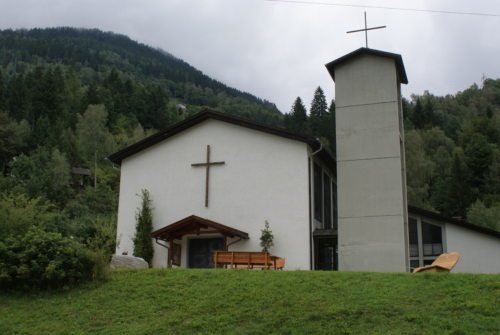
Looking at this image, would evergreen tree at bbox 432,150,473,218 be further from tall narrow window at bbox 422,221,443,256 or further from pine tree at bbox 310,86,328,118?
tall narrow window at bbox 422,221,443,256

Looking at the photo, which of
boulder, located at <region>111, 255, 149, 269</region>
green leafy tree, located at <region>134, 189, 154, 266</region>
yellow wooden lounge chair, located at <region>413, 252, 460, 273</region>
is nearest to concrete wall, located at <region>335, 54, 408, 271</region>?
yellow wooden lounge chair, located at <region>413, 252, 460, 273</region>

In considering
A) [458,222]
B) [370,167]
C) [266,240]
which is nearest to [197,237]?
[266,240]

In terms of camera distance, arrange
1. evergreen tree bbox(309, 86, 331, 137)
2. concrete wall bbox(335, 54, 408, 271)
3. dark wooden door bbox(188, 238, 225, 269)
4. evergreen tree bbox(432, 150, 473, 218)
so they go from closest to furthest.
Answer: concrete wall bbox(335, 54, 408, 271)
dark wooden door bbox(188, 238, 225, 269)
evergreen tree bbox(432, 150, 473, 218)
evergreen tree bbox(309, 86, 331, 137)

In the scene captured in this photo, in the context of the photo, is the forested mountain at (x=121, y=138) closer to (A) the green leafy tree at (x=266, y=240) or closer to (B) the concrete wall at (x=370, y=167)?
(A) the green leafy tree at (x=266, y=240)

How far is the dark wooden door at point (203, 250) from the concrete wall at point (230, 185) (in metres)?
0.31

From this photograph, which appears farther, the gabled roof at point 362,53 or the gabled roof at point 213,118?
the gabled roof at point 213,118

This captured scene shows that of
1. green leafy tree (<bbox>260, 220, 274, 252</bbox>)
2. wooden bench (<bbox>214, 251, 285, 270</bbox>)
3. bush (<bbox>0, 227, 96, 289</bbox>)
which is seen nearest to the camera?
bush (<bbox>0, 227, 96, 289</bbox>)

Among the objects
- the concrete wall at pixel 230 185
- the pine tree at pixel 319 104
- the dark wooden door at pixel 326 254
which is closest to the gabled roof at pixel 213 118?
the concrete wall at pixel 230 185

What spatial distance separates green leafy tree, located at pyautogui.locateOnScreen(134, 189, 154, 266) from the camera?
2503 centimetres

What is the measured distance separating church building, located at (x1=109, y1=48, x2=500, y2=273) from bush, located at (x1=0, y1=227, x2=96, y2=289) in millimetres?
7844

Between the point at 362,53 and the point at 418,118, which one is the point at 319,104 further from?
the point at 362,53

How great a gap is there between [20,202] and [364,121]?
17.6 metres

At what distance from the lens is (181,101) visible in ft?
462

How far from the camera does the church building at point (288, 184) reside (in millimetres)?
21875
